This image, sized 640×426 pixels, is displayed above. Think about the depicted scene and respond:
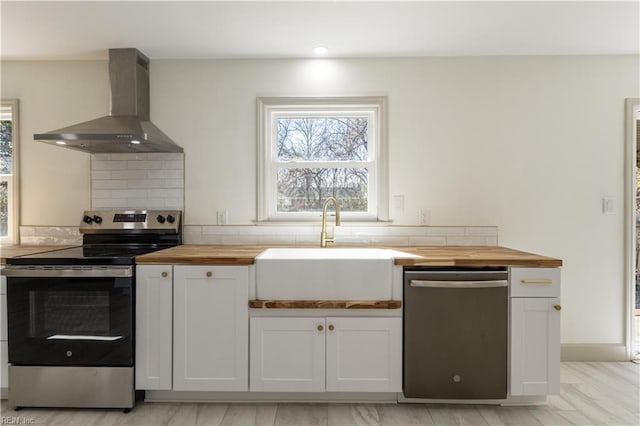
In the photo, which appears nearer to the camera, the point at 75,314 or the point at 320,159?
the point at 75,314

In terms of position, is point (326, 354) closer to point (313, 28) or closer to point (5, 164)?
point (313, 28)

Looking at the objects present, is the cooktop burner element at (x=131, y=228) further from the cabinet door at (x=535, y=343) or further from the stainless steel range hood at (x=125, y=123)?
the cabinet door at (x=535, y=343)

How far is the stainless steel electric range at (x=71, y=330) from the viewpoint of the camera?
2145 millimetres

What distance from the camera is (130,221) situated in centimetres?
282

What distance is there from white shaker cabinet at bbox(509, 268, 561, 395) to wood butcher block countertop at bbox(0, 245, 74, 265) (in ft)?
9.74

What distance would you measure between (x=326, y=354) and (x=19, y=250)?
7.28 ft

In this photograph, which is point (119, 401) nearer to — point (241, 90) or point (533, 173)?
point (241, 90)

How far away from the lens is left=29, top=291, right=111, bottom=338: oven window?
2.15m

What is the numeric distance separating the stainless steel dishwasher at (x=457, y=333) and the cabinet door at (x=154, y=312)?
1.38 metres

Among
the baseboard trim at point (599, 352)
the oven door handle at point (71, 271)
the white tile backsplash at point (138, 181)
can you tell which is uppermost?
the white tile backsplash at point (138, 181)

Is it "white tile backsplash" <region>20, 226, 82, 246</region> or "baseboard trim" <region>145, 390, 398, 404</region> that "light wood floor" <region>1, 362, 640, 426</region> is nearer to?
"baseboard trim" <region>145, 390, 398, 404</region>

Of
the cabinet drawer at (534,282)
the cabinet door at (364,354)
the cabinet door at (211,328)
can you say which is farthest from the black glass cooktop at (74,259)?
the cabinet drawer at (534,282)

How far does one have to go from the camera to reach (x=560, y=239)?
113 inches

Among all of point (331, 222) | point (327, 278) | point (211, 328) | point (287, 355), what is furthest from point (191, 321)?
point (331, 222)
